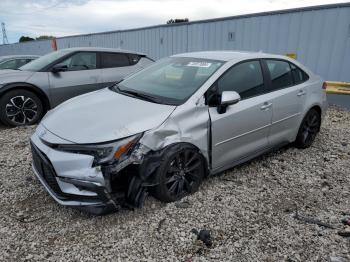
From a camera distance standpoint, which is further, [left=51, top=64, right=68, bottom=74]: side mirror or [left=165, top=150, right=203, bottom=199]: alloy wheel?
[left=51, top=64, right=68, bottom=74]: side mirror

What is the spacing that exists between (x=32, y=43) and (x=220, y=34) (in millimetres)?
20052

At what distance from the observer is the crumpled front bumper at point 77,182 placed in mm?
2562

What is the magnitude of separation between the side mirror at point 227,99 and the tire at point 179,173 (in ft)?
1.75

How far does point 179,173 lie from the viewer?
3051 millimetres

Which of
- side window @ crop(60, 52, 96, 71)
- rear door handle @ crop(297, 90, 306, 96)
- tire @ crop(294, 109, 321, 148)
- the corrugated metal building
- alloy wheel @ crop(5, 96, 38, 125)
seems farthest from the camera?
the corrugated metal building

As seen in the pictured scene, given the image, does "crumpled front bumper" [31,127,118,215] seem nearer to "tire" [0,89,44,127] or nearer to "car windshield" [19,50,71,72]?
"tire" [0,89,44,127]

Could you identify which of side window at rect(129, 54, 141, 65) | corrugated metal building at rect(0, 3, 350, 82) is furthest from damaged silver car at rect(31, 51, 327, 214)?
corrugated metal building at rect(0, 3, 350, 82)

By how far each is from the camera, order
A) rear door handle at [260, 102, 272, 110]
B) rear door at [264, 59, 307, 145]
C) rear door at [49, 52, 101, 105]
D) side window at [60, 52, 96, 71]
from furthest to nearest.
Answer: side window at [60, 52, 96, 71], rear door at [49, 52, 101, 105], rear door at [264, 59, 307, 145], rear door handle at [260, 102, 272, 110]

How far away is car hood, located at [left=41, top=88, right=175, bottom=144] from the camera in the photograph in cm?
268

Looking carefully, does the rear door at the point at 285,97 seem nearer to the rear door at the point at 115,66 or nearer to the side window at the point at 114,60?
the rear door at the point at 115,66

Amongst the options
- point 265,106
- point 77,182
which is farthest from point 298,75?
point 77,182

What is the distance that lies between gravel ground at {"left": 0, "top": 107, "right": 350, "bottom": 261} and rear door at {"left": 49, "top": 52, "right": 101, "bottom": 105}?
2338mm

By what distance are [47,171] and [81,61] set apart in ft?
13.5

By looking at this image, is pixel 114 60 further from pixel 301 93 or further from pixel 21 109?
pixel 301 93
